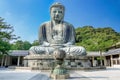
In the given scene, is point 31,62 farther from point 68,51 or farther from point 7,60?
point 7,60

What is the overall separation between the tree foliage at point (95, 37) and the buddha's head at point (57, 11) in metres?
20.3

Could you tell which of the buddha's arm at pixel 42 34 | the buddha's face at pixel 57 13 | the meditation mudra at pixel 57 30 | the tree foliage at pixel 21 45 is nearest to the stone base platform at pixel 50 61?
the meditation mudra at pixel 57 30

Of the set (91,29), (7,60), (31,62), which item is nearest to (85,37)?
(91,29)

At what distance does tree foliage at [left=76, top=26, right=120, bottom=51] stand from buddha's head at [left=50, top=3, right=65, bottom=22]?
20.3 m

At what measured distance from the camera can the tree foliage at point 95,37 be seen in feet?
109

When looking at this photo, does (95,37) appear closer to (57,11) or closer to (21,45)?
(21,45)

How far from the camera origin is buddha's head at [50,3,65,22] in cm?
1296

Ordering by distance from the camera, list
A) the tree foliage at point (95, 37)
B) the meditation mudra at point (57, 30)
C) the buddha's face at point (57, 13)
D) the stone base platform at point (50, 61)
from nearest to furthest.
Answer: the stone base platform at point (50, 61)
the meditation mudra at point (57, 30)
the buddha's face at point (57, 13)
the tree foliage at point (95, 37)

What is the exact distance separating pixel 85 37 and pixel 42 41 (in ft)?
106

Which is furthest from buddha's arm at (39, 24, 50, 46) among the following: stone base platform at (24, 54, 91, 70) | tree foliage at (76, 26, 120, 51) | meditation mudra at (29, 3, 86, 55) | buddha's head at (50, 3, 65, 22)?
tree foliage at (76, 26, 120, 51)

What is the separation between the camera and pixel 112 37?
40.3m

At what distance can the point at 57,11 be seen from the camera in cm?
1297

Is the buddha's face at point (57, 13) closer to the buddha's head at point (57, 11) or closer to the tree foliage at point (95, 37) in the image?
the buddha's head at point (57, 11)

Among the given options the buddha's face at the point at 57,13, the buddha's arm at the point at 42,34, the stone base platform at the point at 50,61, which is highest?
the buddha's face at the point at 57,13
